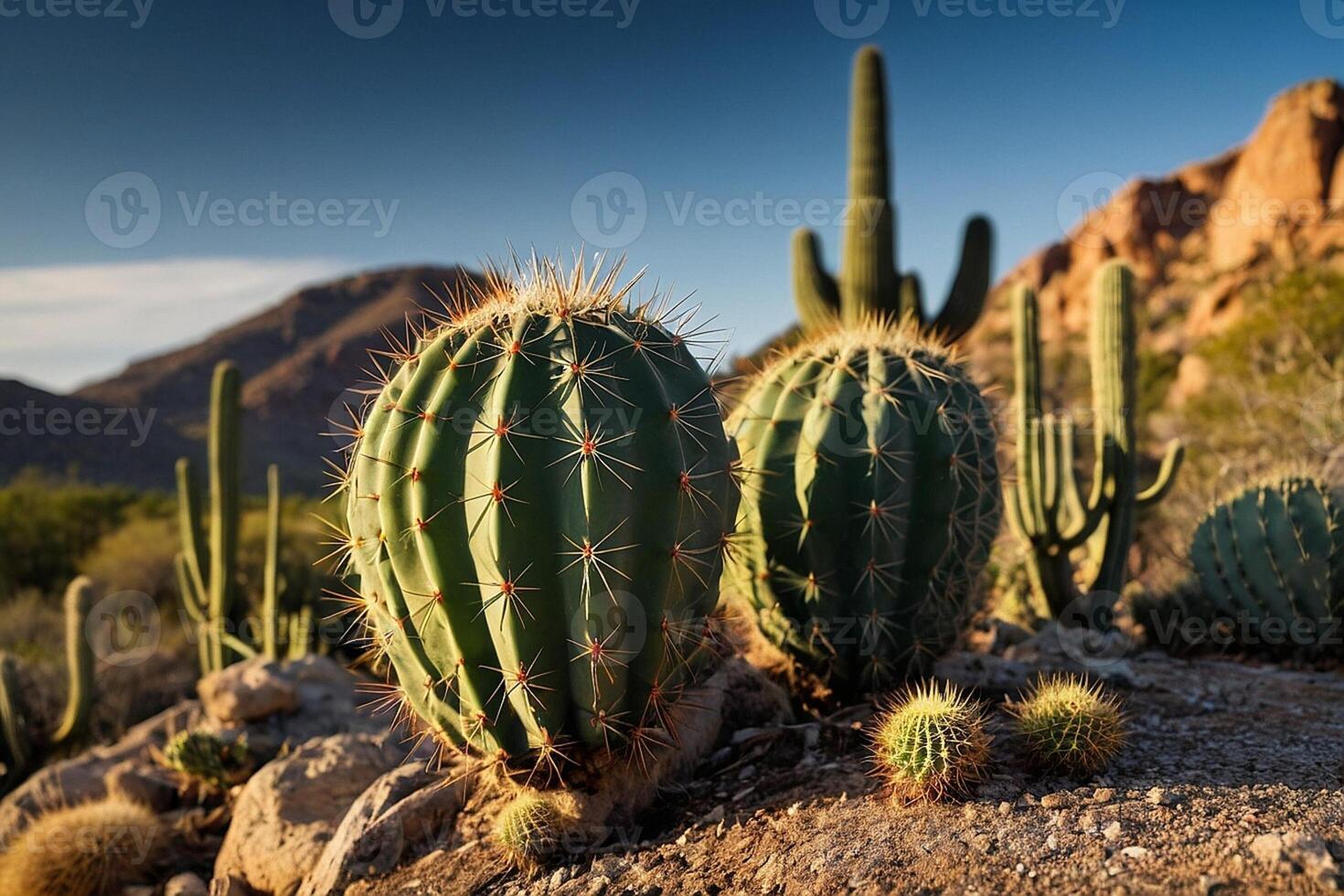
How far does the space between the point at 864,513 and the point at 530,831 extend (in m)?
1.80

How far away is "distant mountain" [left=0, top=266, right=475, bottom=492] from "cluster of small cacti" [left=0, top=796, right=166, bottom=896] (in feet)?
59.6

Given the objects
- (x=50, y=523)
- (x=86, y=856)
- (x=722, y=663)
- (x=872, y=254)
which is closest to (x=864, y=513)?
(x=722, y=663)

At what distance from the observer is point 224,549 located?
31.4ft

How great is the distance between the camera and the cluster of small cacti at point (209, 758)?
545 centimetres

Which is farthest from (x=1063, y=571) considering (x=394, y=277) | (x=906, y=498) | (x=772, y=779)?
(x=394, y=277)

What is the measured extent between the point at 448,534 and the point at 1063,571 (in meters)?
5.30

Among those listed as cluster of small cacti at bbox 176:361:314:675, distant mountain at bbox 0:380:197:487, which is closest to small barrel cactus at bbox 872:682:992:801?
cluster of small cacti at bbox 176:361:314:675

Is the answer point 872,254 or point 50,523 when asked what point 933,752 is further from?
point 50,523

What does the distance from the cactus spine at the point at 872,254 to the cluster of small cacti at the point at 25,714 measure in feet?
30.2

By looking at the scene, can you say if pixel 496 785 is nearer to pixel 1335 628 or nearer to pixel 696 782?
pixel 696 782

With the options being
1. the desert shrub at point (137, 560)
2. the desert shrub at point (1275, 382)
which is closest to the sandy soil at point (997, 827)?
the desert shrub at point (1275, 382)

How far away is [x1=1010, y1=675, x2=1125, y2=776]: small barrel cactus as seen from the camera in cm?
315

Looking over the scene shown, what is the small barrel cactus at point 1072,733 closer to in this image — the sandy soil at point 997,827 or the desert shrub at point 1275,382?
the sandy soil at point 997,827

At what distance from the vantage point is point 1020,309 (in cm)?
710
